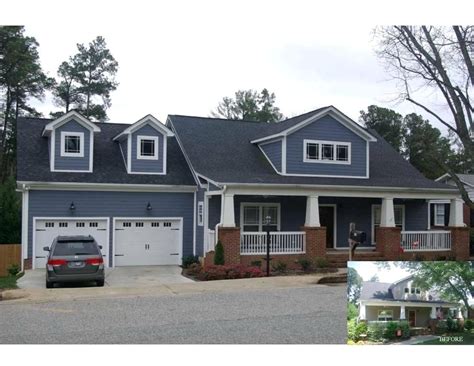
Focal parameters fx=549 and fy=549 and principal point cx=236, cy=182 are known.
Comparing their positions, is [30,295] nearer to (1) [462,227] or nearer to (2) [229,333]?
(2) [229,333]

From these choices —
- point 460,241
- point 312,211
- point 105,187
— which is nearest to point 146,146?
point 105,187

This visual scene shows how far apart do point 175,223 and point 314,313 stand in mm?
12625

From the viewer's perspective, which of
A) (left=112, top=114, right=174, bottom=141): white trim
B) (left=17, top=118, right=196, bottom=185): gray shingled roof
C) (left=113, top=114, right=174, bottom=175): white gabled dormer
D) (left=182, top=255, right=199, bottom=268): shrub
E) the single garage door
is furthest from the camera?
(left=113, top=114, right=174, bottom=175): white gabled dormer

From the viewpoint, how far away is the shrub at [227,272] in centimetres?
1794

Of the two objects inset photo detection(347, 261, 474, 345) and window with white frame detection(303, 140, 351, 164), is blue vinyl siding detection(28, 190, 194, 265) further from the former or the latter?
inset photo detection(347, 261, 474, 345)

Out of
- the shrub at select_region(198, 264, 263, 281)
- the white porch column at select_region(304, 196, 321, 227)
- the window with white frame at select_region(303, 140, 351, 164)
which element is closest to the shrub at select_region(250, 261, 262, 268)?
the shrub at select_region(198, 264, 263, 281)

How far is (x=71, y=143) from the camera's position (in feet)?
72.5

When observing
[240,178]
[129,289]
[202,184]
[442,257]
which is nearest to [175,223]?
[202,184]

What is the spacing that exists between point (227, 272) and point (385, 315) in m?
12.9

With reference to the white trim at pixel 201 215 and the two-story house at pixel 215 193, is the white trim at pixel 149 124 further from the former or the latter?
the white trim at pixel 201 215

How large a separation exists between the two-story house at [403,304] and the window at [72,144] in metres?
18.4

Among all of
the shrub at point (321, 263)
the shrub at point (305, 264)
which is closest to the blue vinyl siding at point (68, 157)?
the shrub at point (305, 264)

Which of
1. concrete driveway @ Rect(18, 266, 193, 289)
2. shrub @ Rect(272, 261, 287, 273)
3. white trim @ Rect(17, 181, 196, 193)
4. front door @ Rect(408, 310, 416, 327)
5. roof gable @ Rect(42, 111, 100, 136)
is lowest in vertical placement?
concrete driveway @ Rect(18, 266, 193, 289)

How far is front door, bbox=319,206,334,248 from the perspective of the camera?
24219 mm
